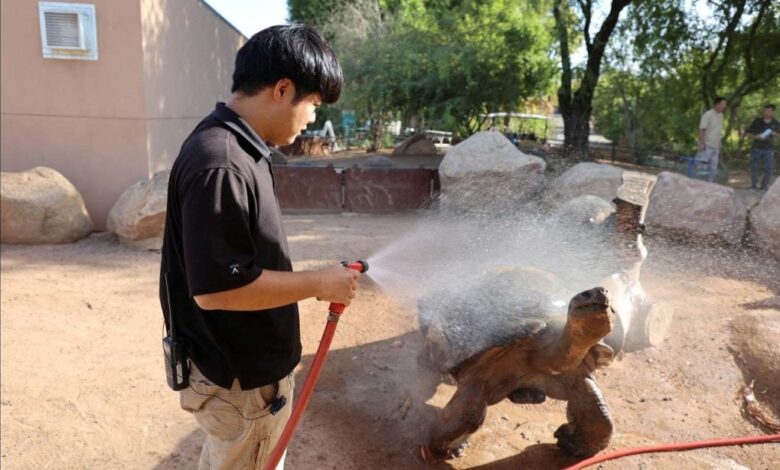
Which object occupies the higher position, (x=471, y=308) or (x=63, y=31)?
(x=63, y=31)

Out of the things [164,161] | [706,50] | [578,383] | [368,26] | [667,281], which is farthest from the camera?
[368,26]

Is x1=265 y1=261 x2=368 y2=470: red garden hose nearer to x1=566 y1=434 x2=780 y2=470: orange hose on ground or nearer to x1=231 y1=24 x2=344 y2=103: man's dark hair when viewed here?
x1=231 y1=24 x2=344 y2=103: man's dark hair

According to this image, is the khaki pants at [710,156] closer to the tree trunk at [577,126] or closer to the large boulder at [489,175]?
the tree trunk at [577,126]

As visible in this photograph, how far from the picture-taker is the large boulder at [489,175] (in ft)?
27.8

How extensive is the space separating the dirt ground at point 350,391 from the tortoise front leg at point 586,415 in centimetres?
15

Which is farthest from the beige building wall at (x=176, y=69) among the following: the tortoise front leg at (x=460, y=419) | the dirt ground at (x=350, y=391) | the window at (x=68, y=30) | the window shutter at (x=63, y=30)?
the tortoise front leg at (x=460, y=419)

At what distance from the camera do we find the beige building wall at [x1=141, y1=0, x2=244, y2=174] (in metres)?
8.23

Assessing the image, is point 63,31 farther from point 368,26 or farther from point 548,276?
point 368,26

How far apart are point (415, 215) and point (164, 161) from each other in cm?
389

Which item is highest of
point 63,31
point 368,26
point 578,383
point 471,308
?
point 368,26

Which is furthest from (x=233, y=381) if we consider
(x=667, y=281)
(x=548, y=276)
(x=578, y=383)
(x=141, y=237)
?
(x=141, y=237)

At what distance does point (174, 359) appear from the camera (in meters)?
1.73

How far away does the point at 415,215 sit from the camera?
9.31 m

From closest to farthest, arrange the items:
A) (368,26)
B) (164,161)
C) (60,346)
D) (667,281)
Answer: (60,346), (667,281), (164,161), (368,26)
